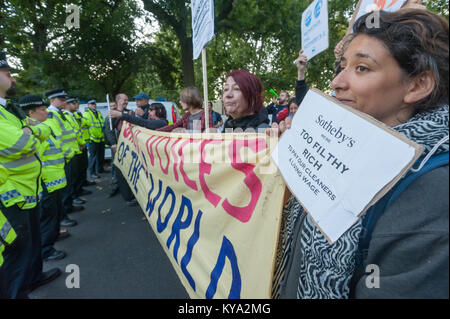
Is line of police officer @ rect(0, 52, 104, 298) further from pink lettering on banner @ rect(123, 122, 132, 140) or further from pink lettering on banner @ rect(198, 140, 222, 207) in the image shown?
pink lettering on banner @ rect(198, 140, 222, 207)

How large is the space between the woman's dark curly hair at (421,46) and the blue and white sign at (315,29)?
1.39m

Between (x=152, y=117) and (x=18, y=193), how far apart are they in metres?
2.58

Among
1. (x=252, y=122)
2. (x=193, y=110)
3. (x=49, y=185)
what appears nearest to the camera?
(x=252, y=122)

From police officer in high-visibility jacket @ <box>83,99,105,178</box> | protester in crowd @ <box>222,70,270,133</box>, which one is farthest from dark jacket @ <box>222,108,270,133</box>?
police officer in high-visibility jacket @ <box>83,99,105,178</box>

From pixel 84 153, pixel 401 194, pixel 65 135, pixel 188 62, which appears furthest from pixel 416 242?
pixel 188 62

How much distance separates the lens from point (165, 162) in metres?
Answer: 2.20

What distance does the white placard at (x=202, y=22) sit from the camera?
1971 mm

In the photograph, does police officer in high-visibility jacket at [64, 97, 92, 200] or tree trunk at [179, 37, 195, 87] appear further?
tree trunk at [179, 37, 195, 87]

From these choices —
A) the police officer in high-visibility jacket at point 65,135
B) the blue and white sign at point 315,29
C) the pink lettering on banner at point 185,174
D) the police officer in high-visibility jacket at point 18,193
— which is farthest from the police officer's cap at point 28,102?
the blue and white sign at point 315,29

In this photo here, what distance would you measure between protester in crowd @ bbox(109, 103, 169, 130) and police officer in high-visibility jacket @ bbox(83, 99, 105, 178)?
3.29 metres

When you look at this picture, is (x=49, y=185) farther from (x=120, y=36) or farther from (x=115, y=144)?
(x=120, y=36)

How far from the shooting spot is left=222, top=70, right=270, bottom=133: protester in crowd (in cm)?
194

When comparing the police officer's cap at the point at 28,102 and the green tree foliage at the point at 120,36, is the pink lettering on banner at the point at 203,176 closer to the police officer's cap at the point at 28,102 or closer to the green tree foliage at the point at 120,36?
the police officer's cap at the point at 28,102

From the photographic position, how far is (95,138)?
6.85m
